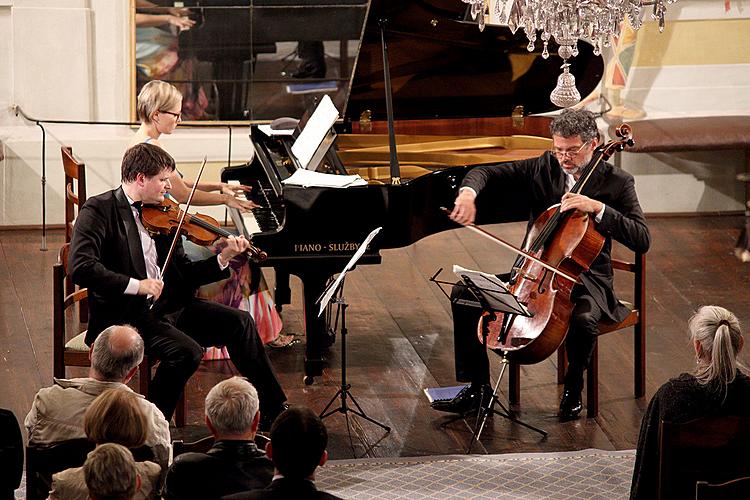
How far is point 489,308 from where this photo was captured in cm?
485

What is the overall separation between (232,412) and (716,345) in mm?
1434

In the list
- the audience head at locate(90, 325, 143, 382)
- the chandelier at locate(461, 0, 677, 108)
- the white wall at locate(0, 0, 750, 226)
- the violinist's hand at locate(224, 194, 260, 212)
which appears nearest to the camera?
the audience head at locate(90, 325, 143, 382)

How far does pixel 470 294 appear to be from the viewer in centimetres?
528

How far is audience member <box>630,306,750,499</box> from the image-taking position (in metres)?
3.68

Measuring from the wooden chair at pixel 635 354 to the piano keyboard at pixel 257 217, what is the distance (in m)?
1.23

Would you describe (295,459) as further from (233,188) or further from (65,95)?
(65,95)

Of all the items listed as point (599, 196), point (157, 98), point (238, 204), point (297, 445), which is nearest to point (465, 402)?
point (599, 196)

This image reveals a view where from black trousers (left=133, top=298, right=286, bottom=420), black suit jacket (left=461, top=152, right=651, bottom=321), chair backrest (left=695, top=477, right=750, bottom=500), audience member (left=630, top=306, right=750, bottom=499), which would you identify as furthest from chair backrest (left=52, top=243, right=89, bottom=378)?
chair backrest (left=695, top=477, right=750, bottom=500)

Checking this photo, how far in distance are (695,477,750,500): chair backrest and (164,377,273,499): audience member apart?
47.7 inches

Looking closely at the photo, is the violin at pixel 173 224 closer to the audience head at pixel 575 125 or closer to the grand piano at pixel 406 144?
the grand piano at pixel 406 144

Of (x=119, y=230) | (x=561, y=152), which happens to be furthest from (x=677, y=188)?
(x=119, y=230)

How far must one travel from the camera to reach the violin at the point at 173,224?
4.79 meters

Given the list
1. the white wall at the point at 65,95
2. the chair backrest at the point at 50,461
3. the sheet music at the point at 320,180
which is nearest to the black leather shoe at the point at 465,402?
the sheet music at the point at 320,180

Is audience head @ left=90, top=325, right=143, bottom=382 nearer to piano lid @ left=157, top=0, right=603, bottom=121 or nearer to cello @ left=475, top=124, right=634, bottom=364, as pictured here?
cello @ left=475, top=124, right=634, bottom=364
